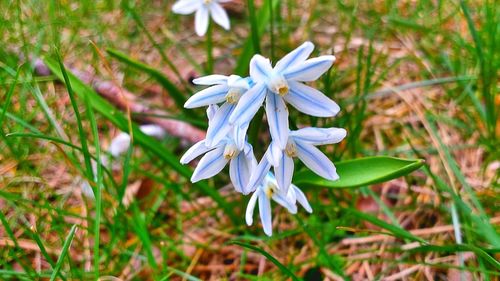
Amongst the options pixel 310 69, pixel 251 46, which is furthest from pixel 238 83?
pixel 251 46

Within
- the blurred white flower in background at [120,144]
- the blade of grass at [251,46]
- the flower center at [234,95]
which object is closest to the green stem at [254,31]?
the blade of grass at [251,46]

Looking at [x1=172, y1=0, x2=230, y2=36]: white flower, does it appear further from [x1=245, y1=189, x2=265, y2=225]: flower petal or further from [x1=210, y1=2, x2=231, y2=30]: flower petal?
[x1=245, y1=189, x2=265, y2=225]: flower petal

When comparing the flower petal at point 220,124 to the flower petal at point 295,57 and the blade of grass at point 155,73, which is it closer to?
the flower petal at point 295,57

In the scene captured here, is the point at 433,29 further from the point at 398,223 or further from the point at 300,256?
the point at 300,256

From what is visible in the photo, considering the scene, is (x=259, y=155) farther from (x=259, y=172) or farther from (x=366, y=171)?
(x=259, y=172)

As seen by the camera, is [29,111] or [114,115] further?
[29,111]

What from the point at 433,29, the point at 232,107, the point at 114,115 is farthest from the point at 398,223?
the point at 433,29

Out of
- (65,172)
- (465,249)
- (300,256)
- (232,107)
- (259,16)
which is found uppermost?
(259,16)

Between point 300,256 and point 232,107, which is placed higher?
point 232,107
